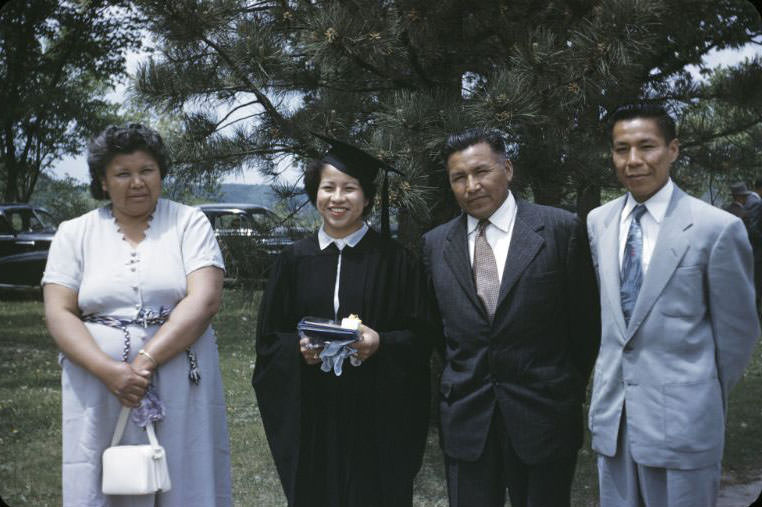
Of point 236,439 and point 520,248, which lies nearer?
point 520,248

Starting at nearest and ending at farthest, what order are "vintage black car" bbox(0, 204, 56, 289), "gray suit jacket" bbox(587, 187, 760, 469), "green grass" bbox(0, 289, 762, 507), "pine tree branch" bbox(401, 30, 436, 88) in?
"gray suit jacket" bbox(587, 187, 760, 469) → "pine tree branch" bbox(401, 30, 436, 88) → "green grass" bbox(0, 289, 762, 507) → "vintage black car" bbox(0, 204, 56, 289)

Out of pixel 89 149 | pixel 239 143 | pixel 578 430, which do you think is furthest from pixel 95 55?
pixel 578 430

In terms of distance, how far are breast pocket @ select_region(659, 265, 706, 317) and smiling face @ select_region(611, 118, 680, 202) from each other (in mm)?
322

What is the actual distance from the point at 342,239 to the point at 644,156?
1170 mm

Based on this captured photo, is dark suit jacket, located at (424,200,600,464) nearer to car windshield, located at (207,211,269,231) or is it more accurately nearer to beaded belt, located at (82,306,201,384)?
beaded belt, located at (82,306,201,384)

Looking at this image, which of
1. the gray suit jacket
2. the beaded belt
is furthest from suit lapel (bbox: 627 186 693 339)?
the beaded belt

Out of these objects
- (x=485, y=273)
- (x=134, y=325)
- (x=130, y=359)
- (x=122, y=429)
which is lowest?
(x=122, y=429)

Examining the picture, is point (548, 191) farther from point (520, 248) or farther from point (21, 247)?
point (21, 247)

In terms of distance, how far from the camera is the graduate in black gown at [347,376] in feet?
9.55

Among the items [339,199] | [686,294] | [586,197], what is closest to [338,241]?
[339,199]

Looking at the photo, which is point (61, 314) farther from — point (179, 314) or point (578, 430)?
point (578, 430)

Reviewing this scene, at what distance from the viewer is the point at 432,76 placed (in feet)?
14.6

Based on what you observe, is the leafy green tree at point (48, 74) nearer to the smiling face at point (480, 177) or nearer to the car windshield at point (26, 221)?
the car windshield at point (26, 221)

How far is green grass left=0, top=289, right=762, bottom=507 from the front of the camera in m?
4.52
